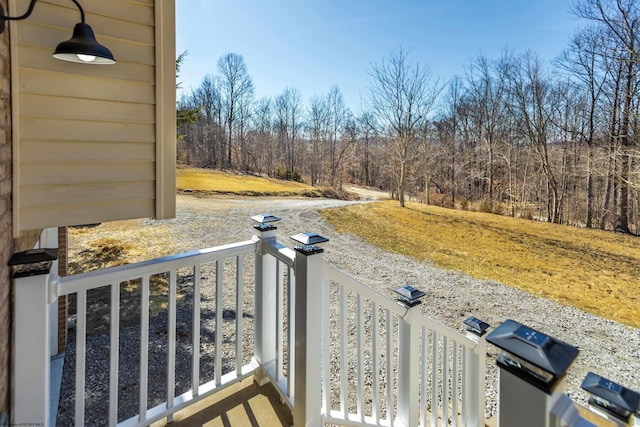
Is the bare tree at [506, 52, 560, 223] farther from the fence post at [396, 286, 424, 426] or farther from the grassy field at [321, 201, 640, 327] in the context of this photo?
the fence post at [396, 286, 424, 426]

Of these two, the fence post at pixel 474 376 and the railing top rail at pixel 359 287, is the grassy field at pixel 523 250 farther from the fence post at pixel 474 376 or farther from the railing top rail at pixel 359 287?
the railing top rail at pixel 359 287

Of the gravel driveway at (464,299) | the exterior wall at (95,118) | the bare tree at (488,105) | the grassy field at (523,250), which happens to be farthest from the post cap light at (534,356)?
the bare tree at (488,105)

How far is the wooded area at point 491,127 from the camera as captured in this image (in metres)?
10.7

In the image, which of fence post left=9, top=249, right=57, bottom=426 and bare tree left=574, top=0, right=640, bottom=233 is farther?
bare tree left=574, top=0, right=640, bottom=233

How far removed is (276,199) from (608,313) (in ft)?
36.2

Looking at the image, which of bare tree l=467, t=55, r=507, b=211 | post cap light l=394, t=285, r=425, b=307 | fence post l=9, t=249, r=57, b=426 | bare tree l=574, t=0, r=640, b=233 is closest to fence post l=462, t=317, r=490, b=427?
post cap light l=394, t=285, r=425, b=307

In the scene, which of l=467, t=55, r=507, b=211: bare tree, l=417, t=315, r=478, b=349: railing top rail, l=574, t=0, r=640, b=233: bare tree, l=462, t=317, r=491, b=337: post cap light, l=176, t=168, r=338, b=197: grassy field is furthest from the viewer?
l=467, t=55, r=507, b=211: bare tree

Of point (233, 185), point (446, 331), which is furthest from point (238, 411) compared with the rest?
point (233, 185)

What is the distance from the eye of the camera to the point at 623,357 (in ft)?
12.7

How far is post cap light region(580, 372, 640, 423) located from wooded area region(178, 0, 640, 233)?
7.47 meters

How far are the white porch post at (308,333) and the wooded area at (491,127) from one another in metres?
6.50

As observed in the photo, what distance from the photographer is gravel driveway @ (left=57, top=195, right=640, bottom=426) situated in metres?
3.71

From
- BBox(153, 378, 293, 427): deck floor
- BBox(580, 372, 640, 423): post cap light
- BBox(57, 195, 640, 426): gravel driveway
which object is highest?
BBox(580, 372, 640, 423): post cap light

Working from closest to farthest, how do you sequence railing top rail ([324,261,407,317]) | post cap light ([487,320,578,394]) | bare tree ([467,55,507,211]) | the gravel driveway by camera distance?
post cap light ([487,320,578,394])
railing top rail ([324,261,407,317])
the gravel driveway
bare tree ([467,55,507,211])
